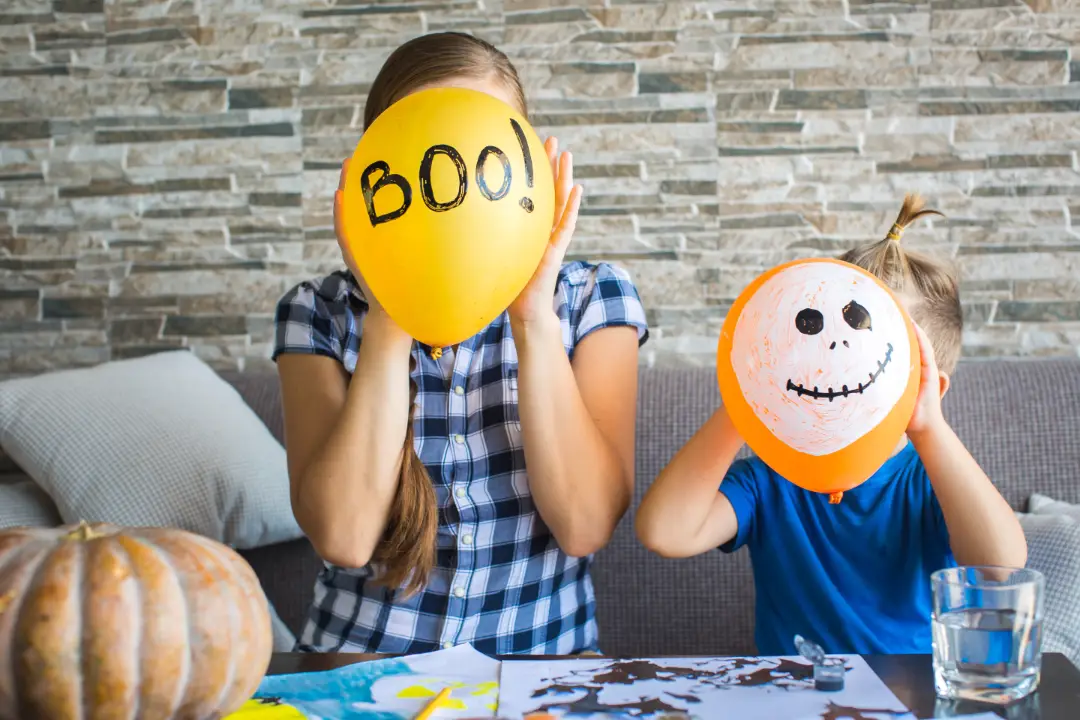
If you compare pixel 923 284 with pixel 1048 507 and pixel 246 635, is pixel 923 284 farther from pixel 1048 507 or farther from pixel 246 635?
pixel 246 635

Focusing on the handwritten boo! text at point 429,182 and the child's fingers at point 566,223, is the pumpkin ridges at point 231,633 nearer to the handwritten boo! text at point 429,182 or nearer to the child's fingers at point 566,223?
the handwritten boo! text at point 429,182

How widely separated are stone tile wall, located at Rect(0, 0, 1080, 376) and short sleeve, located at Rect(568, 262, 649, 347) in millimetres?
745

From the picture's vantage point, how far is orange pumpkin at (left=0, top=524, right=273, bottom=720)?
1.81 ft

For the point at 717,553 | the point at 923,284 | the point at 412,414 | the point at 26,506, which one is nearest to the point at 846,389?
the point at 923,284

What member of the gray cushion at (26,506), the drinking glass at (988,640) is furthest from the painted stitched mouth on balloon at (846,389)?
the gray cushion at (26,506)

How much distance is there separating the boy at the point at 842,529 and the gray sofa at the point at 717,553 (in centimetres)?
45

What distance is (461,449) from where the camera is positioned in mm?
1197

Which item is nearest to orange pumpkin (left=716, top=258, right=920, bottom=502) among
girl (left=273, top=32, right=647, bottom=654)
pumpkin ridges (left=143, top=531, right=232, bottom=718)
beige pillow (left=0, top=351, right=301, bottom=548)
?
girl (left=273, top=32, right=647, bottom=654)

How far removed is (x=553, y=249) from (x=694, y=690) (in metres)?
0.47

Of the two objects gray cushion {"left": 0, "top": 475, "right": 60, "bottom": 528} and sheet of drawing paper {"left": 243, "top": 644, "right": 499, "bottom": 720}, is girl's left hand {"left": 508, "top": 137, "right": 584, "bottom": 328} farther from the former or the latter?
gray cushion {"left": 0, "top": 475, "right": 60, "bottom": 528}

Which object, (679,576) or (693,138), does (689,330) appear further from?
(679,576)

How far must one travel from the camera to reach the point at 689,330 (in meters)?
2.01

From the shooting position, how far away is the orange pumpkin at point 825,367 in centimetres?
80

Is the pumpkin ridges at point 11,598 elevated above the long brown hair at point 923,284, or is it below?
below
